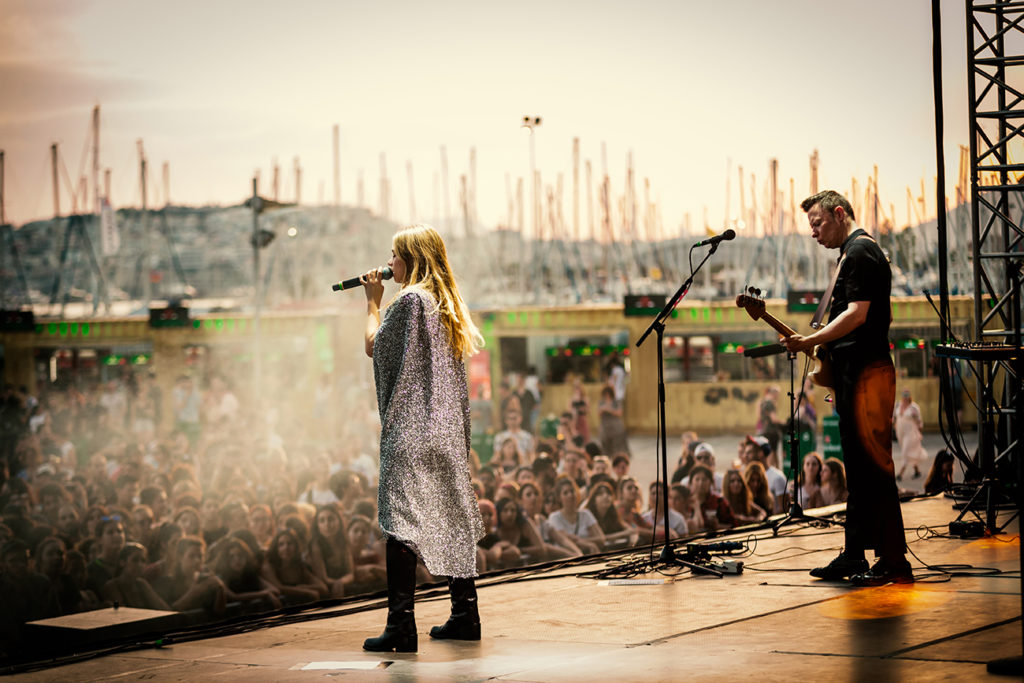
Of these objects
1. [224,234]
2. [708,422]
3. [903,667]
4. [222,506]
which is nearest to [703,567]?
[903,667]

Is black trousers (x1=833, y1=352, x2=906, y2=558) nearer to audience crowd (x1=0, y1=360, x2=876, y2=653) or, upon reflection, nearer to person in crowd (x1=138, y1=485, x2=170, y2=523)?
audience crowd (x1=0, y1=360, x2=876, y2=653)

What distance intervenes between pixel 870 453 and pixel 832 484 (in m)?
4.94

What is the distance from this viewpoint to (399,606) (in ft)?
14.0

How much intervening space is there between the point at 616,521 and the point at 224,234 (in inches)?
3581

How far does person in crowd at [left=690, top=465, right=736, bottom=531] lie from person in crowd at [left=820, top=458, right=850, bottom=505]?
91 centimetres

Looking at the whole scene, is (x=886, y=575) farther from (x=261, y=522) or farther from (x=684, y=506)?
(x=261, y=522)

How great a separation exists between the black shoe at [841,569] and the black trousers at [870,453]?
0.27 ft

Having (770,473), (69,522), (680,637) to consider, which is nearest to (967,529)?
(680,637)

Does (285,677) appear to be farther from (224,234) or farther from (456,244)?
(224,234)

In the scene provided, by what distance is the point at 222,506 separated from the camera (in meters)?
9.66

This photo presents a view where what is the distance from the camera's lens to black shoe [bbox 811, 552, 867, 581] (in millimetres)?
5254

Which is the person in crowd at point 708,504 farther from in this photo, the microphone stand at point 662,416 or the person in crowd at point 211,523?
the person in crowd at point 211,523

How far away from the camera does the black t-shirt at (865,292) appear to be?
509 cm

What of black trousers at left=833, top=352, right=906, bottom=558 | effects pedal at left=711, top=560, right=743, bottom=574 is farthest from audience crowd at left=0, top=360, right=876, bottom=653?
black trousers at left=833, top=352, right=906, bottom=558
